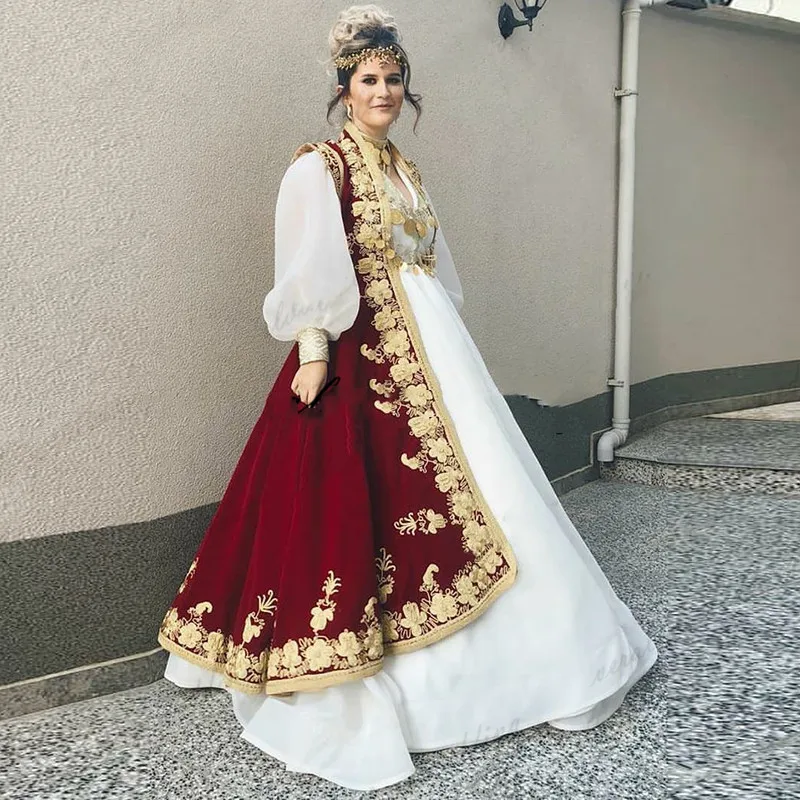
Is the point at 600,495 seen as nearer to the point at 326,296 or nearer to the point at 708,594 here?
the point at 708,594

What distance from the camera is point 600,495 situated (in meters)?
3.69

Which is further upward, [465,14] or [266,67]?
[465,14]

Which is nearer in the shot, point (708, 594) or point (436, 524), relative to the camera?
point (436, 524)

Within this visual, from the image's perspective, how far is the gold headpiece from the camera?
6.09 feet

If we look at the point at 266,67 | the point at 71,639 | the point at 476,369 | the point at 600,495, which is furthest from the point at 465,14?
the point at 71,639

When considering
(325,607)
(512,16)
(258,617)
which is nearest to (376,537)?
(325,607)

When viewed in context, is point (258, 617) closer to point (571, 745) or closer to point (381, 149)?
point (571, 745)

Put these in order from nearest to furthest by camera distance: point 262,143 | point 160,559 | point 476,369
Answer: point 476,369 → point 160,559 → point 262,143

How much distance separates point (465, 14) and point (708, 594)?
211 centimetres

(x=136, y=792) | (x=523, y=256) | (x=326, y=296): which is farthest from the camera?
(x=523, y=256)

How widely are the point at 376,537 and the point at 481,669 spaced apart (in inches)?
13.3

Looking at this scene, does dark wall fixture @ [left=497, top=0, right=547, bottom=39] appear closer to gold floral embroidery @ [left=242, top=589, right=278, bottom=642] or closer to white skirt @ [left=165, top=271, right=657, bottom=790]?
white skirt @ [left=165, top=271, right=657, bottom=790]

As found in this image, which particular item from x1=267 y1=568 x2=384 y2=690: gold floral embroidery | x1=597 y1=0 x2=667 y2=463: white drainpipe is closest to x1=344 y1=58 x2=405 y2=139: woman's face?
x1=267 y1=568 x2=384 y2=690: gold floral embroidery

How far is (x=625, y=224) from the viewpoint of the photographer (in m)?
3.92
